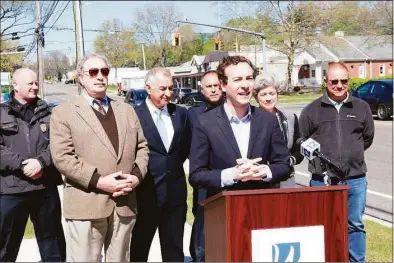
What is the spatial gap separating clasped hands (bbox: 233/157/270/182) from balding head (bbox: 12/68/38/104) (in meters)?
2.03

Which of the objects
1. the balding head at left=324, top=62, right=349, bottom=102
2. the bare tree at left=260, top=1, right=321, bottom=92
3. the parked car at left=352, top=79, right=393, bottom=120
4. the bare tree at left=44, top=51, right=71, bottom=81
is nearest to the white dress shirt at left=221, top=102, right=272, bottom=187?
the balding head at left=324, top=62, right=349, bottom=102

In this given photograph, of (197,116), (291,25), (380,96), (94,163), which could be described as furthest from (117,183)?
(291,25)

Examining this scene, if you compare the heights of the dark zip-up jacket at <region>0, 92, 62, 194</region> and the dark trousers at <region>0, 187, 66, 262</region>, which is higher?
the dark zip-up jacket at <region>0, 92, 62, 194</region>

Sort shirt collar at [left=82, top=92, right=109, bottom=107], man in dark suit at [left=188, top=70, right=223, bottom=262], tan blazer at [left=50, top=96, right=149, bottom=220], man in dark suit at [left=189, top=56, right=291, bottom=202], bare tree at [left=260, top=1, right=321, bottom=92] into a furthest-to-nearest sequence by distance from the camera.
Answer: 1. bare tree at [left=260, top=1, right=321, bottom=92]
2. man in dark suit at [left=188, top=70, right=223, bottom=262]
3. shirt collar at [left=82, top=92, right=109, bottom=107]
4. tan blazer at [left=50, top=96, right=149, bottom=220]
5. man in dark suit at [left=189, top=56, right=291, bottom=202]

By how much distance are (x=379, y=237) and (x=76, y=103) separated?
3.93 metres

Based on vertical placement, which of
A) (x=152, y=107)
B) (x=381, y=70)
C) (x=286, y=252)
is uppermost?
(x=381, y=70)

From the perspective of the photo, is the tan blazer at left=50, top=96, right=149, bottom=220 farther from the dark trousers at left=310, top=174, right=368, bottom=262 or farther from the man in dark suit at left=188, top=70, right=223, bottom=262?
the dark trousers at left=310, top=174, right=368, bottom=262

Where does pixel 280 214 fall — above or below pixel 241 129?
below

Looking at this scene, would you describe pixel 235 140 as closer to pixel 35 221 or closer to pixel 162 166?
pixel 162 166

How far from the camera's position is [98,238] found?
3879 millimetres

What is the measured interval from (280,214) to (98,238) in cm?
166

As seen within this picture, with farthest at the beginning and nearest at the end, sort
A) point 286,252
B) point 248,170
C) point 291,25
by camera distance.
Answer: point 291,25 < point 248,170 < point 286,252

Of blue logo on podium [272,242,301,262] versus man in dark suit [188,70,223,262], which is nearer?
blue logo on podium [272,242,301,262]

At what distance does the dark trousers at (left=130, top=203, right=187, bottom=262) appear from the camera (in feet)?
14.7
